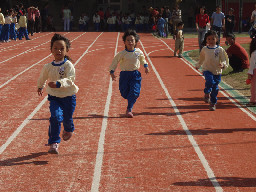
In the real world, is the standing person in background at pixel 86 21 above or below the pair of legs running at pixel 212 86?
above

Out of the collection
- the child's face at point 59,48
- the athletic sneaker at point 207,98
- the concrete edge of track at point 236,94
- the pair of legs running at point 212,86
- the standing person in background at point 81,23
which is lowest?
the concrete edge of track at point 236,94

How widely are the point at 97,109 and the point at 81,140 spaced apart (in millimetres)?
2584

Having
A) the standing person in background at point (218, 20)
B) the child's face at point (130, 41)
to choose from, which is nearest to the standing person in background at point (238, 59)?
the standing person in background at point (218, 20)

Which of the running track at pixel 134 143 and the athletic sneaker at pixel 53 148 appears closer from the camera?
the running track at pixel 134 143

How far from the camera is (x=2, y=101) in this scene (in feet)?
39.0

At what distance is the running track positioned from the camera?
253 inches

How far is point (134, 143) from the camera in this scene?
324 inches

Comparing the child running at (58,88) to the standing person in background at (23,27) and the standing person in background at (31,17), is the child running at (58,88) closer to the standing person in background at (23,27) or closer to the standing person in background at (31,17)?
the standing person in background at (23,27)

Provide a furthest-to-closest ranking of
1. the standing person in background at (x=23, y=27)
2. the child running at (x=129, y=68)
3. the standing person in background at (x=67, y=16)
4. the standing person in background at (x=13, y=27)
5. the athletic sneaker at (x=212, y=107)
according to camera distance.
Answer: the standing person in background at (x=67, y=16) → the standing person in background at (x=23, y=27) → the standing person in background at (x=13, y=27) → the athletic sneaker at (x=212, y=107) → the child running at (x=129, y=68)

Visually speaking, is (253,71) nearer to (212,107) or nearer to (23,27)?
(212,107)

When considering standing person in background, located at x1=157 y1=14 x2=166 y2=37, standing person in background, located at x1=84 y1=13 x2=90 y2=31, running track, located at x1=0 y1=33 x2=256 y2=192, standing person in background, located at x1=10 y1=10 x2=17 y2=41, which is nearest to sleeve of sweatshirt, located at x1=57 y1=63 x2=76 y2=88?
running track, located at x1=0 y1=33 x2=256 y2=192

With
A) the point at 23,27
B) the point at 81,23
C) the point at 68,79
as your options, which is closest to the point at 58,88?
the point at 68,79

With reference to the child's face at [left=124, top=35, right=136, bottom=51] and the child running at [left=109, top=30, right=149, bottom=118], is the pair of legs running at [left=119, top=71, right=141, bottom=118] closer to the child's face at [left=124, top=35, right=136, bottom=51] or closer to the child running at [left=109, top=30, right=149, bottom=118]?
the child running at [left=109, top=30, right=149, bottom=118]

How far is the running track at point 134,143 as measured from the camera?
641 centimetres
